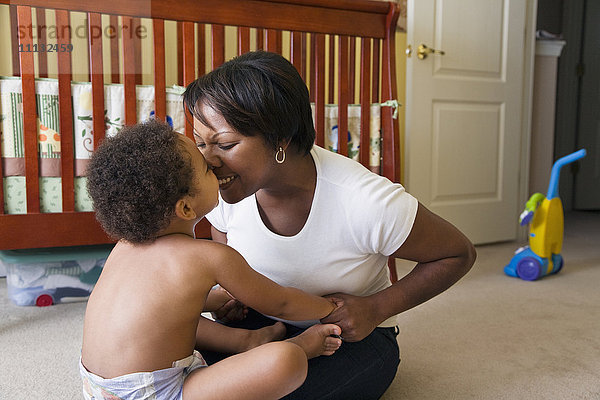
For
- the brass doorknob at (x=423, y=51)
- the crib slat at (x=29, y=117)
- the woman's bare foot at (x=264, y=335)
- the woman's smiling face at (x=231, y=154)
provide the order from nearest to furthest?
the woman's smiling face at (x=231, y=154) → the woman's bare foot at (x=264, y=335) → the crib slat at (x=29, y=117) → the brass doorknob at (x=423, y=51)

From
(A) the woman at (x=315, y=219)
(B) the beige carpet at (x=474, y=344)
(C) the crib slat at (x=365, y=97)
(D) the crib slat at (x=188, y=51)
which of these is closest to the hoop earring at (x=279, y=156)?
(A) the woman at (x=315, y=219)

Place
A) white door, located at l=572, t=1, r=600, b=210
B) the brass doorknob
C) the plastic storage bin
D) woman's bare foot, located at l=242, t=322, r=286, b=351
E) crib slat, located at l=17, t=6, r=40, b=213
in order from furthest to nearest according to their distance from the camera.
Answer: white door, located at l=572, t=1, r=600, b=210 → the brass doorknob → the plastic storage bin → crib slat, located at l=17, t=6, r=40, b=213 → woman's bare foot, located at l=242, t=322, r=286, b=351

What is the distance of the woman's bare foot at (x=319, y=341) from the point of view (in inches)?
37.0

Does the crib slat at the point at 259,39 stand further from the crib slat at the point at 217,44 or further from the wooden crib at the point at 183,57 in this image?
the crib slat at the point at 217,44

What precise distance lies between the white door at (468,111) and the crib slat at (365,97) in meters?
0.64

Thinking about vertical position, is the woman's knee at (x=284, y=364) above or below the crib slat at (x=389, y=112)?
below

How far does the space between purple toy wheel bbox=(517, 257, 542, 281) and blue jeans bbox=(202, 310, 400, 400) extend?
1186 millimetres

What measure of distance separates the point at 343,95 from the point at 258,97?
1034 millimetres

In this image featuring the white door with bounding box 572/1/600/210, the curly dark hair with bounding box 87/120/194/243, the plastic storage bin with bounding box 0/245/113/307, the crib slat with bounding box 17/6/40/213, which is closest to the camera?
the curly dark hair with bounding box 87/120/194/243

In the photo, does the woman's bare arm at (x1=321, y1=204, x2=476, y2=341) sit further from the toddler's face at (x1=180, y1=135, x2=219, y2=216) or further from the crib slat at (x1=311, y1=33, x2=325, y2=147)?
the crib slat at (x1=311, y1=33, x2=325, y2=147)

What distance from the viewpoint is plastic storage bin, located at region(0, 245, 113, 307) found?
174 cm

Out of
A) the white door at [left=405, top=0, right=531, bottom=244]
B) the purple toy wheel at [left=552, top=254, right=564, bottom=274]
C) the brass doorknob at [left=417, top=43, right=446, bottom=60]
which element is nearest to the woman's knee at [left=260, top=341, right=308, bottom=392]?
the purple toy wheel at [left=552, top=254, right=564, bottom=274]

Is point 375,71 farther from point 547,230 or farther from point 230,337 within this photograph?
point 230,337

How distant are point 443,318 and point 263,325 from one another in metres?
0.74
